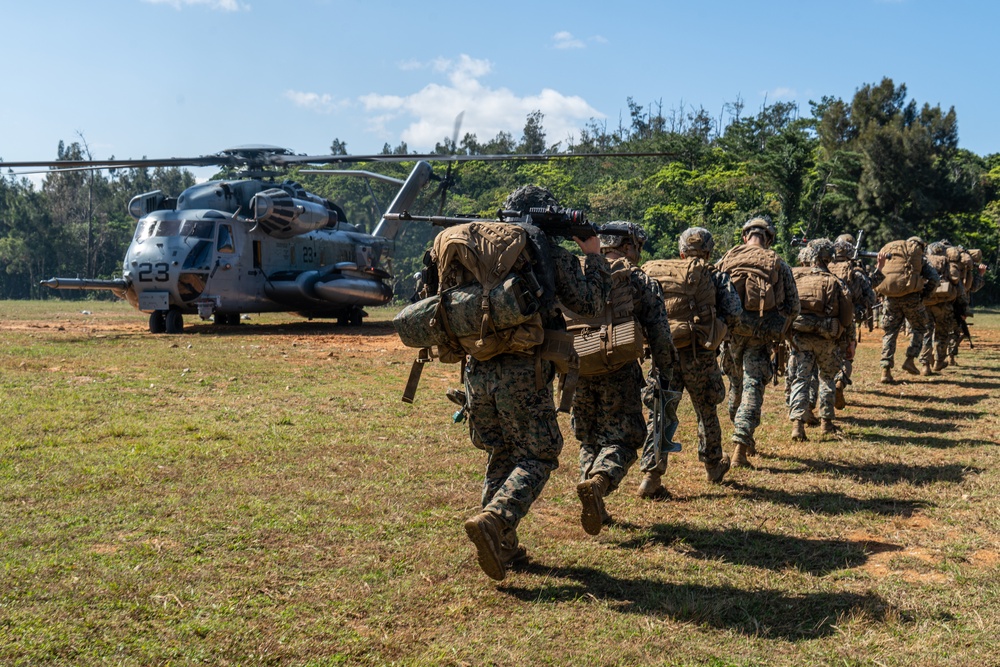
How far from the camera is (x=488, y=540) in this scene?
4125 mm

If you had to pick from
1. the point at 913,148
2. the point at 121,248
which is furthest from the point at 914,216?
the point at 121,248

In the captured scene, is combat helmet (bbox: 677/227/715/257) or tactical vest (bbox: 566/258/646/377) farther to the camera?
combat helmet (bbox: 677/227/715/257)

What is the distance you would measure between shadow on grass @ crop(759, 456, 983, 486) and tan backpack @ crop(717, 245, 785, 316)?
4.19 ft

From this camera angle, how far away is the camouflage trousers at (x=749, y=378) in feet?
24.3

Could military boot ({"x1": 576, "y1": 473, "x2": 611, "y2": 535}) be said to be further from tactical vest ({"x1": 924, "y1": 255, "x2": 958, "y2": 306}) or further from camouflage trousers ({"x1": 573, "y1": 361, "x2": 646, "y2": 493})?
tactical vest ({"x1": 924, "y1": 255, "x2": 958, "y2": 306})

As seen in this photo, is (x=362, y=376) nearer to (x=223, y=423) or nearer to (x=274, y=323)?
(x=223, y=423)

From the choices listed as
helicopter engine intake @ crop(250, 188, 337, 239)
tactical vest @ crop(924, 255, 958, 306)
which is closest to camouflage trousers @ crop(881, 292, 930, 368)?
tactical vest @ crop(924, 255, 958, 306)

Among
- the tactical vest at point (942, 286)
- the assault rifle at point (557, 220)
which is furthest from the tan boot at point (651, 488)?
the tactical vest at point (942, 286)

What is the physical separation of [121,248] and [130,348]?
46.1 meters

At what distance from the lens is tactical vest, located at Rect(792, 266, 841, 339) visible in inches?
343

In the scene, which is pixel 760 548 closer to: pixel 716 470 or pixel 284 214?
pixel 716 470

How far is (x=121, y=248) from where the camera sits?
57.2 m

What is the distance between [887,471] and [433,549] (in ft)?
13.2

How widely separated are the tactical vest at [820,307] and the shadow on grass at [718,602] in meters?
4.59
